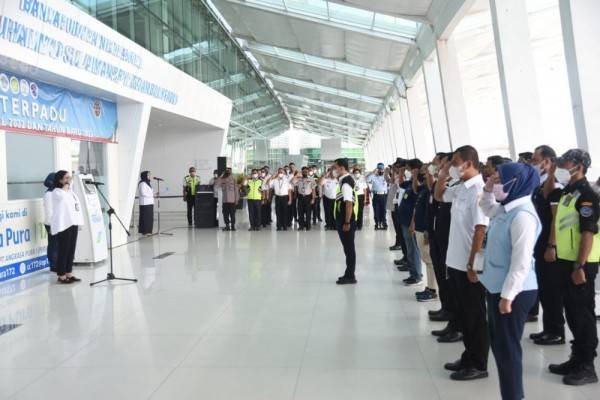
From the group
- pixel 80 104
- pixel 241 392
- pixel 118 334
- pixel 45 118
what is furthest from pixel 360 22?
pixel 241 392

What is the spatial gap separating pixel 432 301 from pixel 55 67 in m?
6.29

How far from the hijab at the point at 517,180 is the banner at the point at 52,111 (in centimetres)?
693

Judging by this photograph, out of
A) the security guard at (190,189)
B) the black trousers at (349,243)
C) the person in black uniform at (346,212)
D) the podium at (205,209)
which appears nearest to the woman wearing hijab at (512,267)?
the person in black uniform at (346,212)

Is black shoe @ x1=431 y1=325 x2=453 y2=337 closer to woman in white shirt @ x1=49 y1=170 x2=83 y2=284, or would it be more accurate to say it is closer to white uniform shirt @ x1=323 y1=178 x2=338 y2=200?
woman in white shirt @ x1=49 y1=170 x2=83 y2=284

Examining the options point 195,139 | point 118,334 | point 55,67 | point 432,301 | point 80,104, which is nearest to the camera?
point 118,334

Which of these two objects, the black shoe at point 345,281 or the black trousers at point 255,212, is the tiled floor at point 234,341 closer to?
the black shoe at point 345,281

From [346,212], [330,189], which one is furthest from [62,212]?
[330,189]

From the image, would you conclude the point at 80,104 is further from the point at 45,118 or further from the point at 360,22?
the point at 360,22

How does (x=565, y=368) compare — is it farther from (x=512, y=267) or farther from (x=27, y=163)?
(x=27, y=163)

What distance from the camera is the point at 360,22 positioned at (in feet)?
42.7

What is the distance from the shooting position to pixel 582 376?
3.35 metres

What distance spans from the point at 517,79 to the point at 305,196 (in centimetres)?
703

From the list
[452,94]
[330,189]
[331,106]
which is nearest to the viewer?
[330,189]

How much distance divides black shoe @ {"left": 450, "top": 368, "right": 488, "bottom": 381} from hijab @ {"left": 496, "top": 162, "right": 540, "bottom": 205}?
1.35 metres
